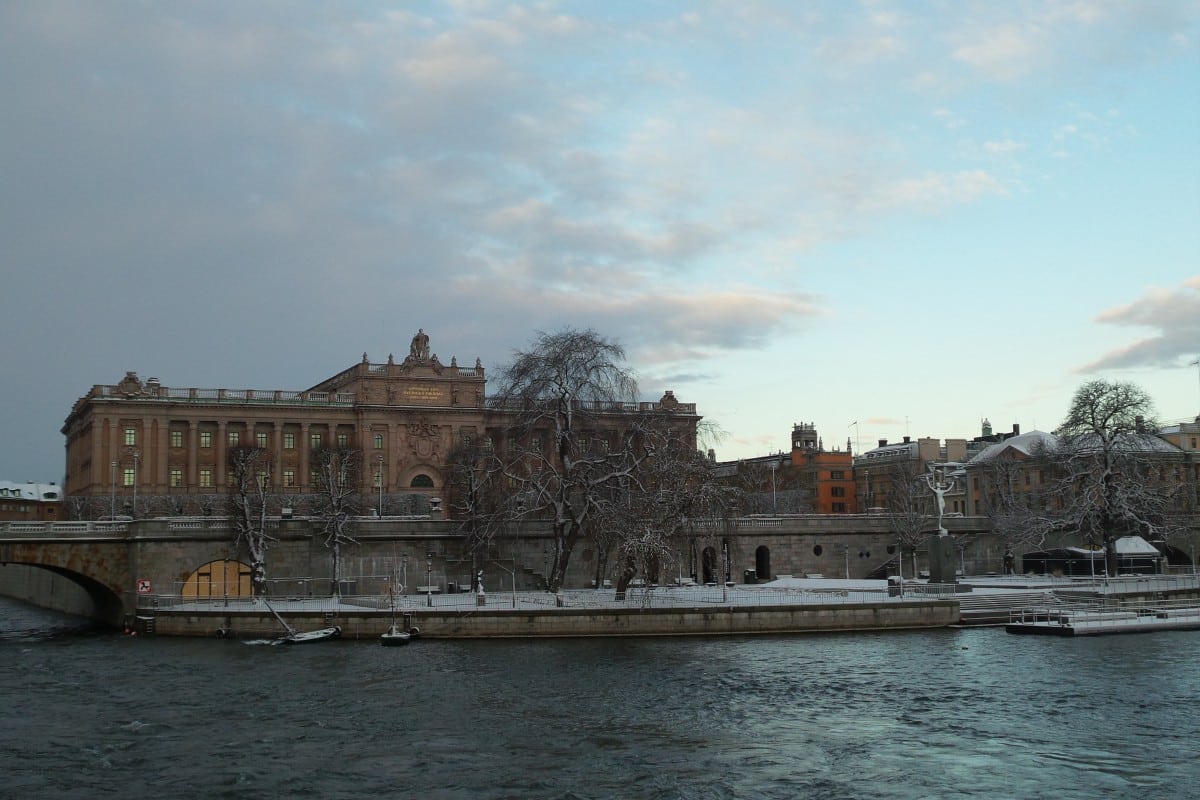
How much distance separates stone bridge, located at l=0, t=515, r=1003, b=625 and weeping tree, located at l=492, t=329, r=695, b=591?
603cm

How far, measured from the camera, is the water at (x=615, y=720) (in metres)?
32.0

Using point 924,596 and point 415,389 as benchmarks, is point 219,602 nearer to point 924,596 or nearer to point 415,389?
point 924,596

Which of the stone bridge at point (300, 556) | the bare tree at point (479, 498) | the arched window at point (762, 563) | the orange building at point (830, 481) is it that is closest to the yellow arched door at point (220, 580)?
the stone bridge at point (300, 556)

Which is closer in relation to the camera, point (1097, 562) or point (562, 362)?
point (562, 362)

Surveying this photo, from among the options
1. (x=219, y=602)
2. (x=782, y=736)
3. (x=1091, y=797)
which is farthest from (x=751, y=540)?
(x=1091, y=797)

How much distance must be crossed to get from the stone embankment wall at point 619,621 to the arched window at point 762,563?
27.8m

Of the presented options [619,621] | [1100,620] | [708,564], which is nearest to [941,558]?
[1100,620]

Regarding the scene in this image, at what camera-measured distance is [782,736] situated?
3709cm

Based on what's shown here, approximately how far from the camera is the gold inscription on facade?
137 meters

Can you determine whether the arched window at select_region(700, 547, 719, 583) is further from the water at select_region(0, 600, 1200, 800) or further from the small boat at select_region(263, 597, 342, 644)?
the small boat at select_region(263, 597, 342, 644)

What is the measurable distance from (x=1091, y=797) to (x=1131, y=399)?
63078 mm

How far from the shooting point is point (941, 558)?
69.5m

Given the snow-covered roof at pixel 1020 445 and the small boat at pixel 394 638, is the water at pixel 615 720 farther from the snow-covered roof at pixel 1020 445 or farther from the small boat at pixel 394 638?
the snow-covered roof at pixel 1020 445

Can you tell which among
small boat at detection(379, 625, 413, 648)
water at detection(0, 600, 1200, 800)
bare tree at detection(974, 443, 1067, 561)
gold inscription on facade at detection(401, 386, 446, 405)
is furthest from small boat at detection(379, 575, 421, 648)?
gold inscription on facade at detection(401, 386, 446, 405)
